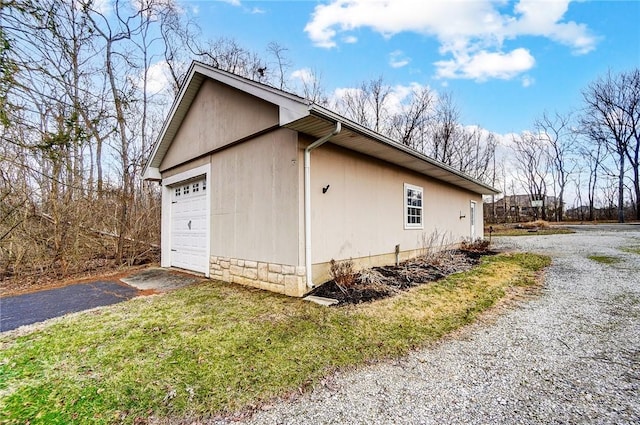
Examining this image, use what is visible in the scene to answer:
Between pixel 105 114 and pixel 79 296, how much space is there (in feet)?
12.0

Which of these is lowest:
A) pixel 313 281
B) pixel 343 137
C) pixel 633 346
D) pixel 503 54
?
pixel 633 346

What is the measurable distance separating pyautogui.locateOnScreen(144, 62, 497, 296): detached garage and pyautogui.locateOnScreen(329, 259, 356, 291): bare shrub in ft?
0.45

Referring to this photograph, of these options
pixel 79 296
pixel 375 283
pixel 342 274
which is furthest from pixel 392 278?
pixel 79 296

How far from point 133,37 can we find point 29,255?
7.96 meters

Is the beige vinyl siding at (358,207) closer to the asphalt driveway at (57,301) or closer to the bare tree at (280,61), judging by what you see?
the asphalt driveway at (57,301)

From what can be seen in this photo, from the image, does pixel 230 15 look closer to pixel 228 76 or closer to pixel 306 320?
pixel 228 76

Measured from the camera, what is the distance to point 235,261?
19.9 feet

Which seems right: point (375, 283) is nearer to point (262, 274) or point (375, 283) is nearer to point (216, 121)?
point (262, 274)

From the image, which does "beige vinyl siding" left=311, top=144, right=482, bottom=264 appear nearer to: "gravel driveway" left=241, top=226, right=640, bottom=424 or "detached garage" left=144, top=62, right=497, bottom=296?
"detached garage" left=144, top=62, right=497, bottom=296

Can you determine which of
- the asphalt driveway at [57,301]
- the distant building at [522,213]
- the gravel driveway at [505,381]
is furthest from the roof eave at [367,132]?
the distant building at [522,213]

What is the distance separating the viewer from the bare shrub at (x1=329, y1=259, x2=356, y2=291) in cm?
515

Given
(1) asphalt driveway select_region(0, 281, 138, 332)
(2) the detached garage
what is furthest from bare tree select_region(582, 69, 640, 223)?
(1) asphalt driveway select_region(0, 281, 138, 332)

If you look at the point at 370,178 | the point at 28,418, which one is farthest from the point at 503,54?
the point at 28,418

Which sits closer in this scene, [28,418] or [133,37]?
[28,418]
